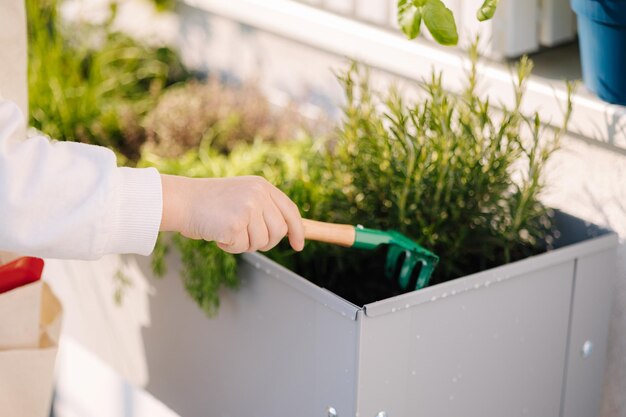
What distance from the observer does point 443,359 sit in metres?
1.38

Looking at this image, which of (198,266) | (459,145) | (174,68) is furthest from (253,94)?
(459,145)

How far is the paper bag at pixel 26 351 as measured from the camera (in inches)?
52.0

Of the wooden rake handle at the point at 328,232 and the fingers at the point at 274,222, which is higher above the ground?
the fingers at the point at 274,222

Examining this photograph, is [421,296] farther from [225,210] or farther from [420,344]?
[225,210]

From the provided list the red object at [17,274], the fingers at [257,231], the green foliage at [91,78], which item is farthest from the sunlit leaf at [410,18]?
the green foliage at [91,78]

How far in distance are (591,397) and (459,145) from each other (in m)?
0.51

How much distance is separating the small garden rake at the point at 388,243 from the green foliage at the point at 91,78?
2.99 feet

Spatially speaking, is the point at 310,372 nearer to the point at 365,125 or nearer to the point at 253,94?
the point at 365,125

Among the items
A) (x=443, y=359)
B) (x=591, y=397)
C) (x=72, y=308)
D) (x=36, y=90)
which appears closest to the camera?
(x=443, y=359)

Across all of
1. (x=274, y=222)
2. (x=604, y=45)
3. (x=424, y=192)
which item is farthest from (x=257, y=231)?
(x=604, y=45)

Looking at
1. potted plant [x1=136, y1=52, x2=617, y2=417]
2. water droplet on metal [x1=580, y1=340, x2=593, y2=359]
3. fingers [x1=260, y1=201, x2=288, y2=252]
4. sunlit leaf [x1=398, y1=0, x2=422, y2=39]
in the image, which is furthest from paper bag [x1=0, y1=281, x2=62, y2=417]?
water droplet on metal [x1=580, y1=340, x2=593, y2=359]

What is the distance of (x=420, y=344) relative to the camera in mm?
1345

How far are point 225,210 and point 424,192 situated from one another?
430 mm

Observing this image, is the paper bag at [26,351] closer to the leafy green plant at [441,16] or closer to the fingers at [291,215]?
the fingers at [291,215]
